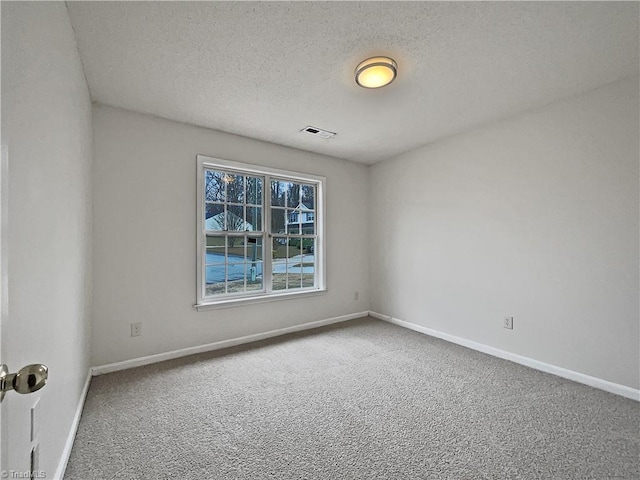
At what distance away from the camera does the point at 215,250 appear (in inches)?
134

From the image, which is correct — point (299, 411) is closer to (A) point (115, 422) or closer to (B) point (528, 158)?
(A) point (115, 422)

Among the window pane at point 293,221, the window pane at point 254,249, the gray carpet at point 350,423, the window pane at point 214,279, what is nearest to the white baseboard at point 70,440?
the gray carpet at point 350,423

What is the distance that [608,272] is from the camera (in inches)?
93.7

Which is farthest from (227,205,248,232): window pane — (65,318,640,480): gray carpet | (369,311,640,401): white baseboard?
(369,311,640,401): white baseboard

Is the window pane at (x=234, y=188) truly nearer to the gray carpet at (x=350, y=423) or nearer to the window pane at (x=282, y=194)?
the window pane at (x=282, y=194)

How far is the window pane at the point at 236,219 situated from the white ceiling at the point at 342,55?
1.01 metres

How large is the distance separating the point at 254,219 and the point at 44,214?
2468 millimetres

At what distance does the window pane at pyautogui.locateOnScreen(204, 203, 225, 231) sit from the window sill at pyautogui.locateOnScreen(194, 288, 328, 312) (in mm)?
840

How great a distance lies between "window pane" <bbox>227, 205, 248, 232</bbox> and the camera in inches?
138

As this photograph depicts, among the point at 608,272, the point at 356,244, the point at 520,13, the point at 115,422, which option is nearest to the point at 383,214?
the point at 356,244

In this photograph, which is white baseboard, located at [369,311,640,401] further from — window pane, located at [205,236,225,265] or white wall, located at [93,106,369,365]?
window pane, located at [205,236,225,265]

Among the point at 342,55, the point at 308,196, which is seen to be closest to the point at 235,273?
the point at 308,196

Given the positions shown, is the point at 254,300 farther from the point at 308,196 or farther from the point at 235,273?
the point at 308,196

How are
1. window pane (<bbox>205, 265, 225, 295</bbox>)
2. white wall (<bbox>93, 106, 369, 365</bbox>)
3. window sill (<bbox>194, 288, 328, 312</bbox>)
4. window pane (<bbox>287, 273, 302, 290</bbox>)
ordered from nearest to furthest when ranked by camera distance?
white wall (<bbox>93, 106, 369, 365</bbox>), window sill (<bbox>194, 288, 328, 312</bbox>), window pane (<bbox>205, 265, 225, 295</bbox>), window pane (<bbox>287, 273, 302, 290</bbox>)
